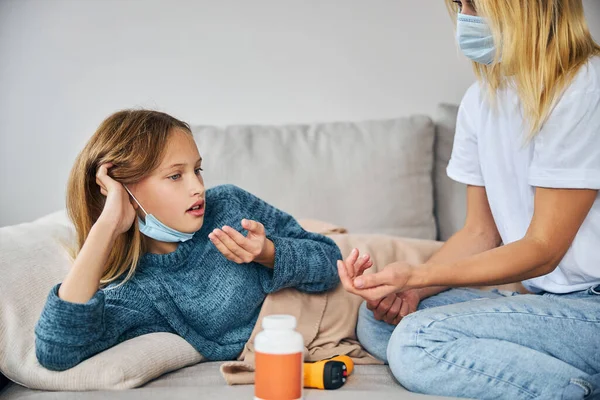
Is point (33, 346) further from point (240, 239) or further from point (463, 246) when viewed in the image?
point (463, 246)

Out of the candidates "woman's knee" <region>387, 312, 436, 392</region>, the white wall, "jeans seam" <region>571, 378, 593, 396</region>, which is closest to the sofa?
the white wall

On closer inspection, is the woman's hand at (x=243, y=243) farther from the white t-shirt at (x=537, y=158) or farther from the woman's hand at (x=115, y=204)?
the white t-shirt at (x=537, y=158)

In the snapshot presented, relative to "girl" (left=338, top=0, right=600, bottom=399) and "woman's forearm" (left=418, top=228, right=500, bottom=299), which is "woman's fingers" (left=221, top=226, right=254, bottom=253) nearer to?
"girl" (left=338, top=0, right=600, bottom=399)

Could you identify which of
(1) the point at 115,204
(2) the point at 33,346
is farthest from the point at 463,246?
(2) the point at 33,346

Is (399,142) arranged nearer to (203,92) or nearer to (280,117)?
(280,117)

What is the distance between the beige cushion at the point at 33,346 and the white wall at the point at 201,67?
91 centimetres

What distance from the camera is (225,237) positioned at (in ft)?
4.54

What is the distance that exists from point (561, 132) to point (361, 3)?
4.31 feet

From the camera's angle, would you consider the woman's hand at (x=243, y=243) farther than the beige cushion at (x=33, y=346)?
Yes

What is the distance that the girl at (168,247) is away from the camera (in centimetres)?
142

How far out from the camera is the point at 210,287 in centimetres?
151

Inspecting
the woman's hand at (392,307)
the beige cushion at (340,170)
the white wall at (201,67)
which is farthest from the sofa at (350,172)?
the woman's hand at (392,307)

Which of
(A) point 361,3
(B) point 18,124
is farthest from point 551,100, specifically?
(B) point 18,124

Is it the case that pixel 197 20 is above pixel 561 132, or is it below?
above
